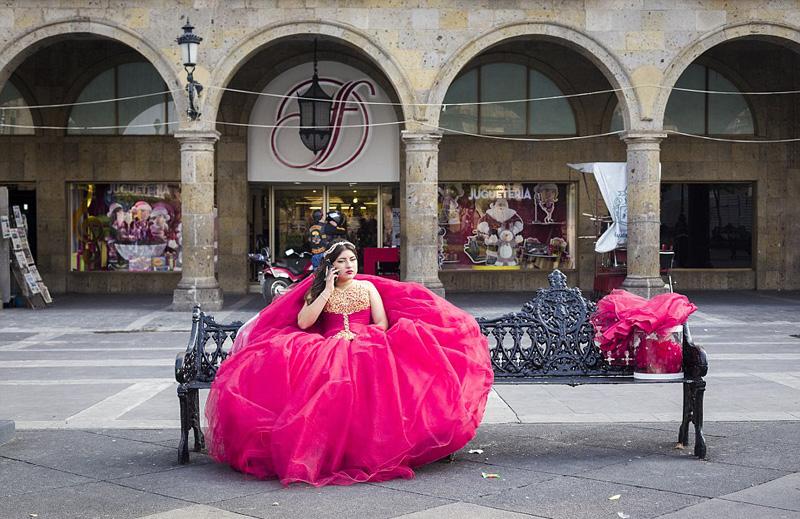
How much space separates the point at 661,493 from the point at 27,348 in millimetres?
10484

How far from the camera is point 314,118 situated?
2250 cm

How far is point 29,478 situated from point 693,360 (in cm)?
458

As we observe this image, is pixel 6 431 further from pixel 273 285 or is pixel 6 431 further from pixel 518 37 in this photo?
pixel 518 37

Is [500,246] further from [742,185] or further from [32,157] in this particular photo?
[32,157]

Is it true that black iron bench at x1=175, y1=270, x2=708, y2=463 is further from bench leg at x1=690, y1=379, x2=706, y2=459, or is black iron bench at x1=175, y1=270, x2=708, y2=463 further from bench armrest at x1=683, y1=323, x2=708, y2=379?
bench leg at x1=690, y1=379, x2=706, y2=459

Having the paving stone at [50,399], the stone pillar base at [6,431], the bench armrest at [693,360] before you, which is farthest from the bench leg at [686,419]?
the paving stone at [50,399]

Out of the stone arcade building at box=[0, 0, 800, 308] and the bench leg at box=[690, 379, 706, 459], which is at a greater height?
the stone arcade building at box=[0, 0, 800, 308]

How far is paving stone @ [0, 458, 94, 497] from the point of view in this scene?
20.7ft

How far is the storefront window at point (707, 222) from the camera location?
948 inches

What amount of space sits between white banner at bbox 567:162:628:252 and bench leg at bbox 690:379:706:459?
41.9 ft

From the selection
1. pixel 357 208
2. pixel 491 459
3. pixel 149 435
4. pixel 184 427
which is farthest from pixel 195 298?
pixel 491 459

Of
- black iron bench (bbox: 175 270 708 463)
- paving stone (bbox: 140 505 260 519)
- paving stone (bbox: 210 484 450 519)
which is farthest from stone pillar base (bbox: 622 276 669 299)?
paving stone (bbox: 140 505 260 519)

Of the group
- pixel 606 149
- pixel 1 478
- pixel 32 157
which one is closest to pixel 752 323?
pixel 606 149

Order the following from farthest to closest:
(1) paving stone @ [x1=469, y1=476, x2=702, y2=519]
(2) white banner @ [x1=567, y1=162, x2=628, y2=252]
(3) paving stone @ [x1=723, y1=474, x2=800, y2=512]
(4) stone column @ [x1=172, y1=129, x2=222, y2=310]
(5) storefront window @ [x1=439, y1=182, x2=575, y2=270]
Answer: (5) storefront window @ [x1=439, y1=182, x2=575, y2=270] < (2) white banner @ [x1=567, y1=162, x2=628, y2=252] < (4) stone column @ [x1=172, y1=129, x2=222, y2=310] < (3) paving stone @ [x1=723, y1=474, x2=800, y2=512] < (1) paving stone @ [x1=469, y1=476, x2=702, y2=519]
